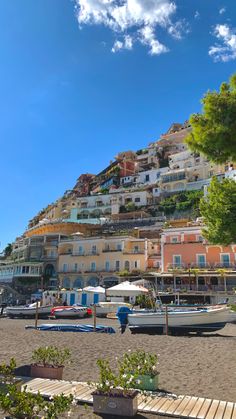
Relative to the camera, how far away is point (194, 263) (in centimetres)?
3862

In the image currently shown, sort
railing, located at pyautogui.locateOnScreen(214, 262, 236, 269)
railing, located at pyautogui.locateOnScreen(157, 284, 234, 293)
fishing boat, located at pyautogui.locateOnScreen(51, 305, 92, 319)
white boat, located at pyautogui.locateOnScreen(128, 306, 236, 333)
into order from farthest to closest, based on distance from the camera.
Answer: railing, located at pyautogui.locateOnScreen(214, 262, 236, 269), railing, located at pyautogui.locateOnScreen(157, 284, 234, 293), fishing boat, located at pyautogui.locateOnScreen(51, 305, 92, 319), white boat, located at pyautogui.locateOnScreen(128, 306, 236, 333)

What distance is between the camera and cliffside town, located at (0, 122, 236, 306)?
38438 mm

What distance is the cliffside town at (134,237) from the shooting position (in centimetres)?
3844

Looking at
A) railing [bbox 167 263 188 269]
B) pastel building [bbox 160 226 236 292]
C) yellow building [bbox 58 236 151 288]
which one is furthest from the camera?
yellow building [bbox 58 236 151 288]

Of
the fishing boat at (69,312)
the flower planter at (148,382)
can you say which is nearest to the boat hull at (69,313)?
the fishing boat at (69,312)

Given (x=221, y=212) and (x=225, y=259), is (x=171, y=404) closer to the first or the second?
(x=221, y=212)

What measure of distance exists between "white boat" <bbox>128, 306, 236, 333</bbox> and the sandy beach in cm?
183

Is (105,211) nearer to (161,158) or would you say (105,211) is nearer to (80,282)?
(161,158)

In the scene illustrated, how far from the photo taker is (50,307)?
33.0m

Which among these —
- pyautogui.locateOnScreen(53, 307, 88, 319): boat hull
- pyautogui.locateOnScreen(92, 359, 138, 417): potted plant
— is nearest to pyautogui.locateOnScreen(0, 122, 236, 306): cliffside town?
pyautogui.locateOnScreen(53, 307, 88, 319): boat hull

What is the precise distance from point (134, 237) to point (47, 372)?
148 feet

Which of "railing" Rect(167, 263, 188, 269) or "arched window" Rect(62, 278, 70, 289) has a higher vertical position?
"railing" Rect(167, 263, 188, 269)

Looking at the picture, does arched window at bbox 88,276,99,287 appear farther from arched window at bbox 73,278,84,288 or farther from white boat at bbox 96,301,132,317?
white boat at bbox 96,301,132,317

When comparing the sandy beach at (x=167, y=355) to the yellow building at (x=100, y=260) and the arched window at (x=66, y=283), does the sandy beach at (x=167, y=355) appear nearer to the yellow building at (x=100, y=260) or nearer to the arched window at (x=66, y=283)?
the yellow building at (x=100, y=260)
